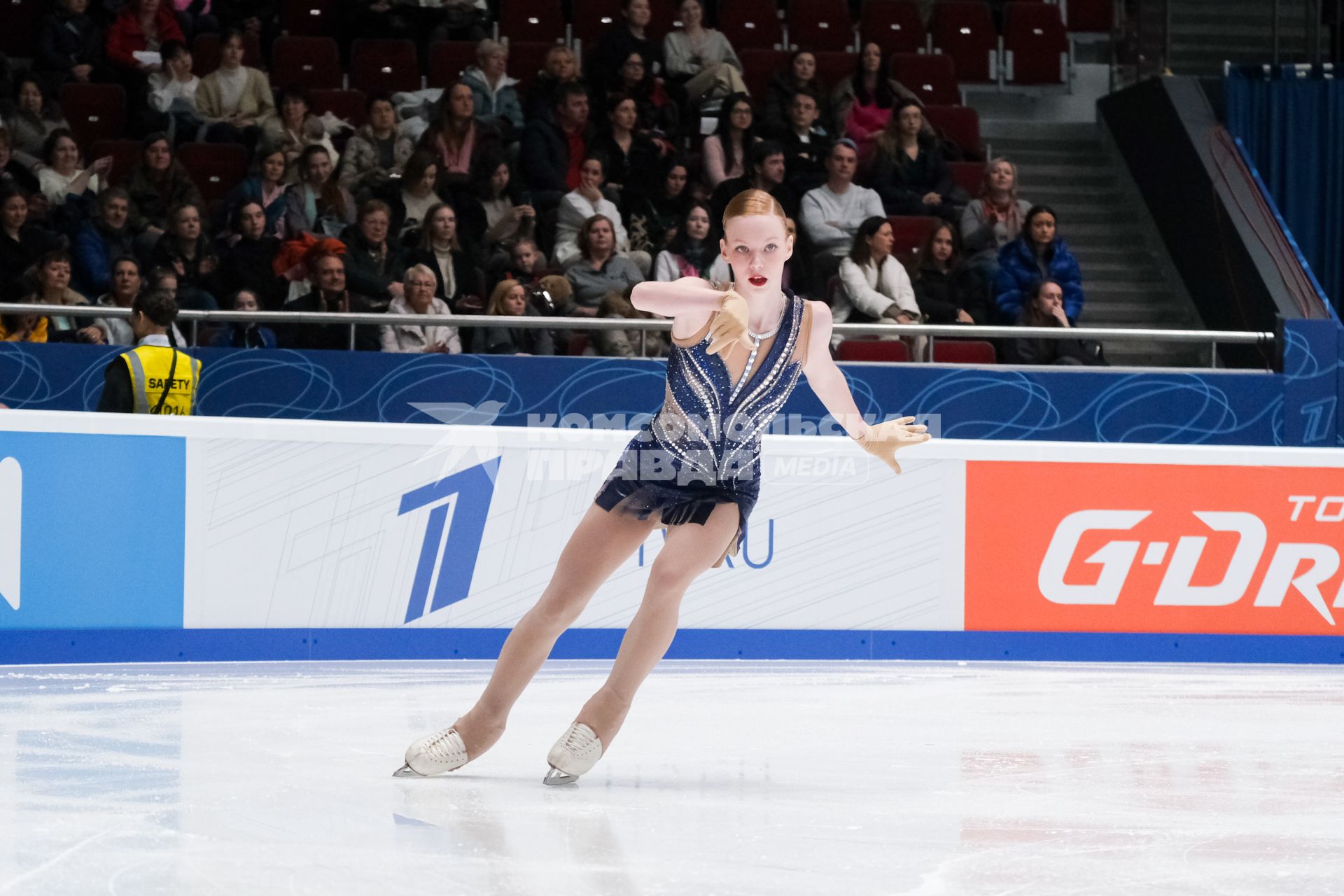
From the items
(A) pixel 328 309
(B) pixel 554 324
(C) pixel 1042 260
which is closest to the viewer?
(B) pixel 554 324

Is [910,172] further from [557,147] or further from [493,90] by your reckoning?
[493,90]

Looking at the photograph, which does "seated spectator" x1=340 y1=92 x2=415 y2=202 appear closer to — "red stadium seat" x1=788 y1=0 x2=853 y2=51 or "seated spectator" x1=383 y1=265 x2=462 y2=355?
"seated spectator" x1=383 y1=265 x2=462 y2=355

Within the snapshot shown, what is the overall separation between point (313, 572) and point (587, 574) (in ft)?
10.1

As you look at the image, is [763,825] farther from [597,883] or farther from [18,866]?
[18,866]

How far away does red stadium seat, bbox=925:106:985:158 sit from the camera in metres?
11.1

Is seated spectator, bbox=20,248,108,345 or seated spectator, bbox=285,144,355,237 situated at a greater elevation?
seated spectator, bbox=285,144,355,237

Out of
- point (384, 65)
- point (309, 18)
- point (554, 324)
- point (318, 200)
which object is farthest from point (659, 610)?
point (309, 18)

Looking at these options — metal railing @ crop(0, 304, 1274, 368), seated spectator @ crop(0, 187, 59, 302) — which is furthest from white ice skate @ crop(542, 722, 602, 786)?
seated spectator @ crop(0, 187, 59, 302)

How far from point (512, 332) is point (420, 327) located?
0.47 m

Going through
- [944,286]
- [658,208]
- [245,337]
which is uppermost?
[658,208]

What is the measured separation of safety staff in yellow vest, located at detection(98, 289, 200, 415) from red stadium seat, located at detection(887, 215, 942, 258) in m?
4.48

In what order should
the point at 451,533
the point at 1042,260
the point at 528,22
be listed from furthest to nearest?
the point at 528,22
the point at 1042,260
the point at 451,533

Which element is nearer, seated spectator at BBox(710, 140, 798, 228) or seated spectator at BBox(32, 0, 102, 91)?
seated spectator at BBox(710, 140, 798, 228)

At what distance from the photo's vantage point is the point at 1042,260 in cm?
948
